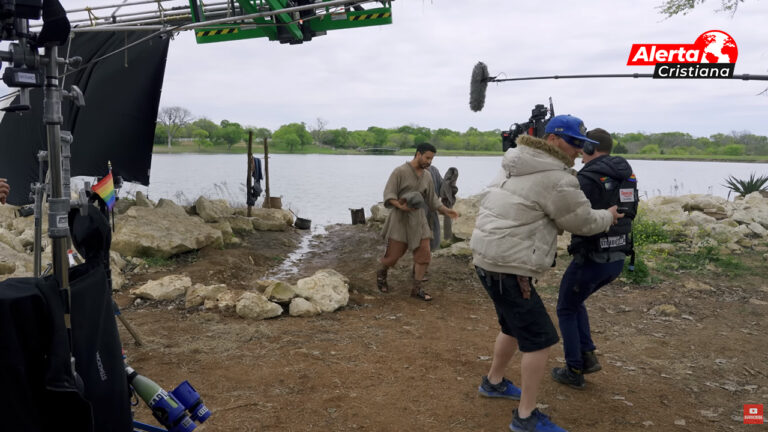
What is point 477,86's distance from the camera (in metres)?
8.24

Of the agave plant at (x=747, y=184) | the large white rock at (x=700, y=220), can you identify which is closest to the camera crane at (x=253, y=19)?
the large white rock at (x=700, y=220)

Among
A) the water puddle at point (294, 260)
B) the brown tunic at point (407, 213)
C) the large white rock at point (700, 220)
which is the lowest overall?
the water puddle at point (294, 260)

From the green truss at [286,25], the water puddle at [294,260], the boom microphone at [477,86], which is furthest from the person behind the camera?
the water puddle at [294,260]

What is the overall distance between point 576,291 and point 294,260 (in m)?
7.20

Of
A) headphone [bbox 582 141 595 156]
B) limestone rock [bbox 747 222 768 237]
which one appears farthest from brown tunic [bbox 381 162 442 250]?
limestone rock [bbox 747 222 768 237]

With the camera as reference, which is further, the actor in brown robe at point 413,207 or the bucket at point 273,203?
the bucket at point 273,203

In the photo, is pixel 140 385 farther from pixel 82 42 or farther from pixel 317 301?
pixel 82 42

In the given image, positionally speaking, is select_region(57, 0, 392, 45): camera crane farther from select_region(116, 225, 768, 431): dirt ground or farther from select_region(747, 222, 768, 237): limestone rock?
select_region(747, 222, 768, 237): limestone rock

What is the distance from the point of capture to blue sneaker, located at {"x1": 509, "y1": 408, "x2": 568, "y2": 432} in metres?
→ 3.12

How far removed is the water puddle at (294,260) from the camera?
877 centimetres

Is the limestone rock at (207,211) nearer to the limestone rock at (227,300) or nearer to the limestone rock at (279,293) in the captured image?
the limestone rock at (227,300)

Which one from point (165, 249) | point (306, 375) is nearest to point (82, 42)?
point (165, 249)

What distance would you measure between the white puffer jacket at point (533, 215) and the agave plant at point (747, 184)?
15.1 metres

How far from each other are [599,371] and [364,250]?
6965mm
